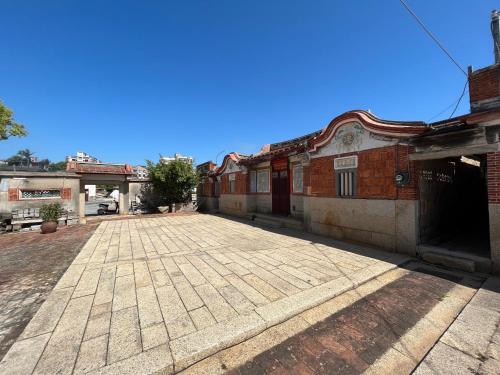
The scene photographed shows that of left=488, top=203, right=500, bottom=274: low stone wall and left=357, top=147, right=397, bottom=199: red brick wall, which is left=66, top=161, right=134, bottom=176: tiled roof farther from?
left=488, top=203, right=500, bottom=274: low stone wall

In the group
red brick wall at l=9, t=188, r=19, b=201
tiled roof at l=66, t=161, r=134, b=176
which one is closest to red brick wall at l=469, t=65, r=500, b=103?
tiled roof at l=66, t=161, r=134, b=176

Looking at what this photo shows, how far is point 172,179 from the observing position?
16.7m

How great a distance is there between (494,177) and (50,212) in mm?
15969

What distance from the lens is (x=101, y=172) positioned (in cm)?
1504

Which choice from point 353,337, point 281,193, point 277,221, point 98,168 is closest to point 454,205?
point 277,221

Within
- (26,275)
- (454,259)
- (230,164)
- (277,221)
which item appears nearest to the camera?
(26,275)

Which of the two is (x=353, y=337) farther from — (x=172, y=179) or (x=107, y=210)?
(x=107, y=210)

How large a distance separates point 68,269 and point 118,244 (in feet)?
7.05

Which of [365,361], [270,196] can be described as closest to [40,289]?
[365,361]

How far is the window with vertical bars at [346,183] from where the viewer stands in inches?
267

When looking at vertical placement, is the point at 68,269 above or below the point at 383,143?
below

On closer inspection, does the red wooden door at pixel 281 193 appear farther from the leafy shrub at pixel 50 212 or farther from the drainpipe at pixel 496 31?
the leafy shrub at pixel 50 212

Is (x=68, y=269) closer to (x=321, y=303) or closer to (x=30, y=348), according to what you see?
(x=30, y=348)

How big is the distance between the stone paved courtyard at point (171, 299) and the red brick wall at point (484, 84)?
4.60 meters
